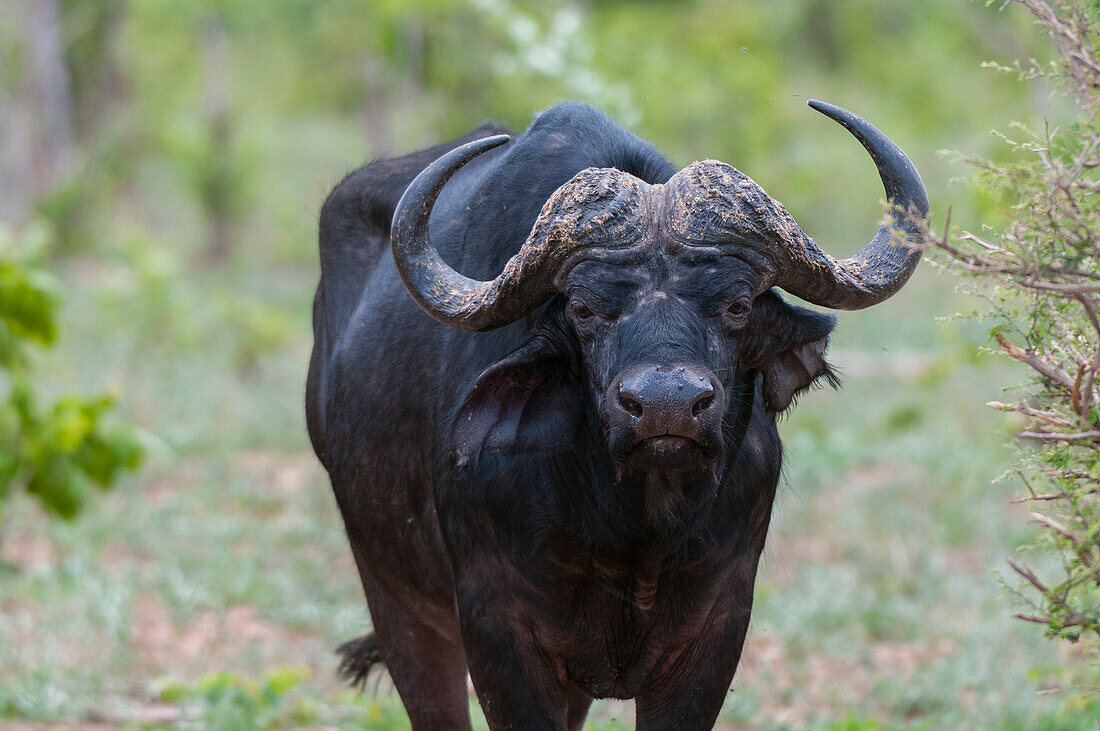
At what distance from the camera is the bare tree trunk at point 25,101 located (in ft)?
59.0

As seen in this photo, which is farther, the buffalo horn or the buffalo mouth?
the buffalo horn

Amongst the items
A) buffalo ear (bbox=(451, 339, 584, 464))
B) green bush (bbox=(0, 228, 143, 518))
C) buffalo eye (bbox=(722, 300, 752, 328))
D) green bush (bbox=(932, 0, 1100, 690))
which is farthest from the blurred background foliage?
buffalo ear (bbox=(451, 339, 584, 464))

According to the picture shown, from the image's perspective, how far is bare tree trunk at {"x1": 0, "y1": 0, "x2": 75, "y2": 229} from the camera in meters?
18.0

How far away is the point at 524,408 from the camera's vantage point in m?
3.29

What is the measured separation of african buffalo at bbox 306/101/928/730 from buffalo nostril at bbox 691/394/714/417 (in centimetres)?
1

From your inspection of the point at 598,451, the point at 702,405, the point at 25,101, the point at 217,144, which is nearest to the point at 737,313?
the point at 702,405

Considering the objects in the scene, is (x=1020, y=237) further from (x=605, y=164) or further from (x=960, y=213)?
(x=960, y=213)

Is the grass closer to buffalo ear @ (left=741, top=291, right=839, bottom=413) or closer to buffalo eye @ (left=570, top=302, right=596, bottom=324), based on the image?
buffalo ear @ (left=741, top=291, right=839, bottom=413)

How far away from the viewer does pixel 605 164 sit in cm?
354

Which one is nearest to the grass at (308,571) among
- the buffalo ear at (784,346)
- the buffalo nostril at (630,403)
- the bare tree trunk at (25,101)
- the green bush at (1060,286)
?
the green bush at (1060,286)

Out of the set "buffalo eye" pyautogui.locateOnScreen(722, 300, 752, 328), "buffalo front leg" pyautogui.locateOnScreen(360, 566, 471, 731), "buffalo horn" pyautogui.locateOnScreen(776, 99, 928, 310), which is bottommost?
"buffalo front leg" pyautogui.locateOnScreen(360, 566, 471, 731)

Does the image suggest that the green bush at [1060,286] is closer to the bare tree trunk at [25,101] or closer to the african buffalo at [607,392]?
the african buffalo at [607,392]

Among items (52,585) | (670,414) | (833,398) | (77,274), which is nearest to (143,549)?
(52,585)

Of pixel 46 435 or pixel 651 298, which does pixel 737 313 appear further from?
pixel 46 435
